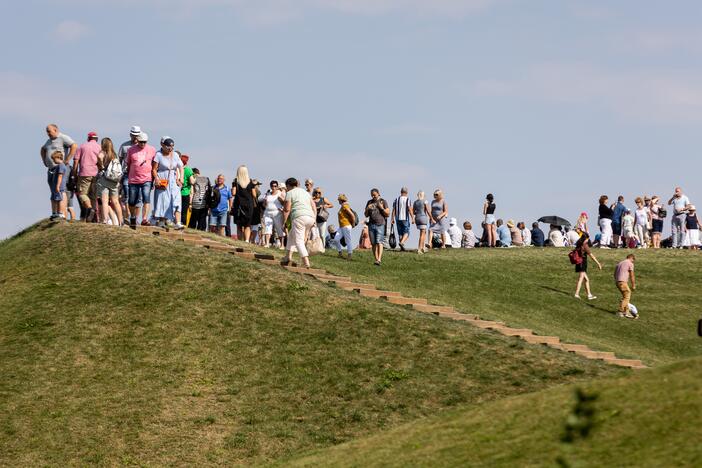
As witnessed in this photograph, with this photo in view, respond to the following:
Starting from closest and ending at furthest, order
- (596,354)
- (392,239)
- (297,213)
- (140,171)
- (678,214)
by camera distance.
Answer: (596,354), (297,213), (140,171), (392,239), (678,214)

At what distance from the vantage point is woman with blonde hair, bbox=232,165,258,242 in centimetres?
3491

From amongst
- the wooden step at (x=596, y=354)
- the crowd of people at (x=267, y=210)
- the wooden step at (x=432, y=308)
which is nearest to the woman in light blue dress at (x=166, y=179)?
the crowd of people at (x=267, y=210)

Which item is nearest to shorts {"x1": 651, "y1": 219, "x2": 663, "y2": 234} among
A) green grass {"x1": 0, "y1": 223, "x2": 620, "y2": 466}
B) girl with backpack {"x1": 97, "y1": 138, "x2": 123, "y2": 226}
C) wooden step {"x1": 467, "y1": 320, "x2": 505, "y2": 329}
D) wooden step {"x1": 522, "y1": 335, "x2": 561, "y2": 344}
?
wooden step {"x1": 467, "y1": 320, "x2": 505, "y2": 329}

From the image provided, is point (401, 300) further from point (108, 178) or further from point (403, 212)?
point (403, 212)

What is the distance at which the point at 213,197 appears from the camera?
3522 cm

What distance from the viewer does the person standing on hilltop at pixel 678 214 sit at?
1704 inches

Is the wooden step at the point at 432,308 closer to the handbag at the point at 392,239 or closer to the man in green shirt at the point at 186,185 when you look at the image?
the man in green shirt at the point at 186,185

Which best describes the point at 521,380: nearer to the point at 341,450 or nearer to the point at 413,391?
the point at 413,391

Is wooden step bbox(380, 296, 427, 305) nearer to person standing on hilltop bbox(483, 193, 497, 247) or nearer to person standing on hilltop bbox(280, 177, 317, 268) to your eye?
→ person standing on hilltop bbox(280, 177, 317, 268)

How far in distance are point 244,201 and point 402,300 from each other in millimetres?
10385

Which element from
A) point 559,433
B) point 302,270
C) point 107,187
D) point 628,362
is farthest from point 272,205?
point 559,433

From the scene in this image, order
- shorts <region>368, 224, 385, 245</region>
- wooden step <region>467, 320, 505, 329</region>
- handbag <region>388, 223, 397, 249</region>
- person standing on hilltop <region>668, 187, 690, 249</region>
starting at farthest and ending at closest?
person standing on hilltop <region>668, 187, 690, 249</region> → handbag <region>388, 223, 397, 249</region> → shorts <region>368, 224, 385, 245</region> → wooden step <region>467, 320, 505, 329</region>

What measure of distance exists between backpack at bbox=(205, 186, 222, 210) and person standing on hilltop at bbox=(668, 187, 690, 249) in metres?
17.8

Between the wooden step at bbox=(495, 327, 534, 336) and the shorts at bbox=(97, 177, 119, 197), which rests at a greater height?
the shorts at bbox=(97, 177, 119, 197)
